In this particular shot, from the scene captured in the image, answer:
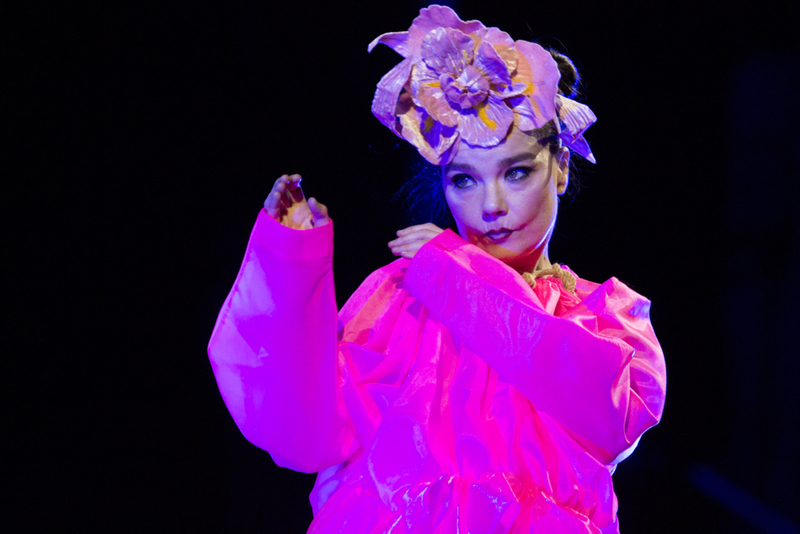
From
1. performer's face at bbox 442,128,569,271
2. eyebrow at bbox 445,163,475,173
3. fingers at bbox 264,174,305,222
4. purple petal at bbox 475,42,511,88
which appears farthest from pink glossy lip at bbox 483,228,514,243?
fingers at bbox 264,174,305,222

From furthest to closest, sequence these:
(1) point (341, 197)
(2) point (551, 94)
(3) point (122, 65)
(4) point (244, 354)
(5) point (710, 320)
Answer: (5) point (710, 320) → (1) point (341, 197) → (3) point (122, 65) → (2) point (551, 94) → (4) point (244, 354)

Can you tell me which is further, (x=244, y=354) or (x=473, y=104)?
(x=473, y=104)

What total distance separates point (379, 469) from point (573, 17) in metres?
1.21

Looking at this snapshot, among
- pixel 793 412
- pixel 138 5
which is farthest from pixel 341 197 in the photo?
pixel 793 412

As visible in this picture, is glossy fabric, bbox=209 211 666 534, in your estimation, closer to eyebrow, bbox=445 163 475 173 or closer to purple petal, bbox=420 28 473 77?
eyebrow, bbox=445 163 475 173

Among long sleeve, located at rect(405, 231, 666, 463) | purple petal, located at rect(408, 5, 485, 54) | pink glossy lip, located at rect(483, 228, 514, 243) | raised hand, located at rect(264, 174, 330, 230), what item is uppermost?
purple petal, located at rect(408, 5, 485, 54)

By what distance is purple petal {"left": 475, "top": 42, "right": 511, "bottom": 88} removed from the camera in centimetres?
86

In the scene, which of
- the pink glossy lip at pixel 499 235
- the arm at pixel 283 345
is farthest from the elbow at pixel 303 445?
the pink glossy lip at pixel 499 235

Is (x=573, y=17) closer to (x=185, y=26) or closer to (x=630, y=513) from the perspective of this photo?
(x=185, y=26)

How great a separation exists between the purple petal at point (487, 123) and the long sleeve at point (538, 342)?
147mm

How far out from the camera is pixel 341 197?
141 centimetres

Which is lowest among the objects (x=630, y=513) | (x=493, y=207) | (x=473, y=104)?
(x=630, y=513)

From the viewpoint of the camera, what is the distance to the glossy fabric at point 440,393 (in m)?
0.74

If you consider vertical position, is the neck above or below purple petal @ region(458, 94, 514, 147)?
below
